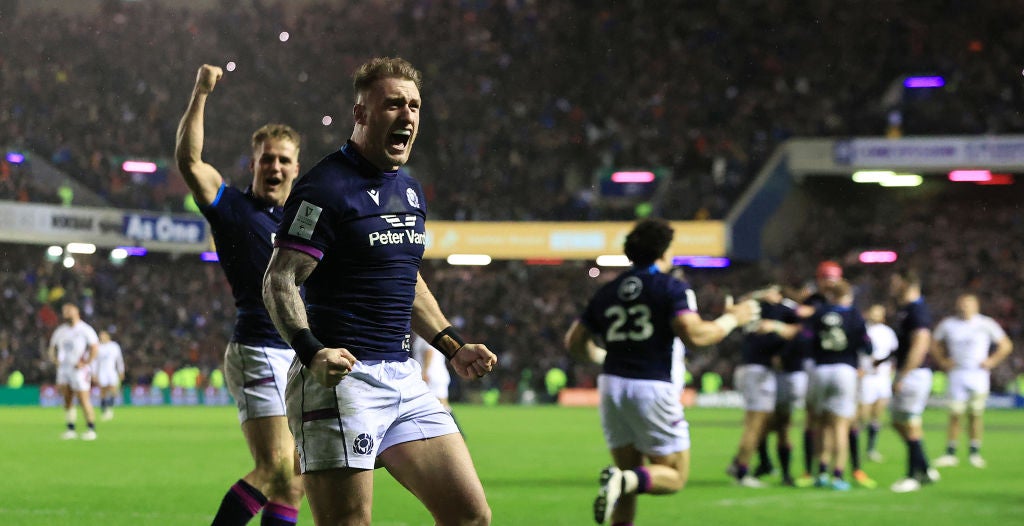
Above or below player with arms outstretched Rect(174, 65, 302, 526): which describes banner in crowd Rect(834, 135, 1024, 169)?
above

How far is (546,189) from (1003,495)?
98.4ft

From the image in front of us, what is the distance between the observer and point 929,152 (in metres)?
38.1

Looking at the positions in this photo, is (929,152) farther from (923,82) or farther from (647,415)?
(647,415)

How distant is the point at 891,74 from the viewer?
41.7 meters

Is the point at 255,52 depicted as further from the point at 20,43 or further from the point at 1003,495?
the point at 1003,495

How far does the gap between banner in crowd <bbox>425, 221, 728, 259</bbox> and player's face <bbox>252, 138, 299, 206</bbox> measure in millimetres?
33361

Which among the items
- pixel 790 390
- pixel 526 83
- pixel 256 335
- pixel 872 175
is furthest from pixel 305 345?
pixel 526 83

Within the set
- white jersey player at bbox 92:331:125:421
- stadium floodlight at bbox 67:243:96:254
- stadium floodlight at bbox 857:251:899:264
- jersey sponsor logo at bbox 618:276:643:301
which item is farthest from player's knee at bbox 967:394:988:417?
stadium floodlight at bbox 67:243:96:254

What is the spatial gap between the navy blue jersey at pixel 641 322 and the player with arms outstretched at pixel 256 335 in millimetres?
2346

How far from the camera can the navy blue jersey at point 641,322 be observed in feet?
27.9

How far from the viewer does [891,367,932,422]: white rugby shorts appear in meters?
14.6

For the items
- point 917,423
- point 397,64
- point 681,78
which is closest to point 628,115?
point 681,78

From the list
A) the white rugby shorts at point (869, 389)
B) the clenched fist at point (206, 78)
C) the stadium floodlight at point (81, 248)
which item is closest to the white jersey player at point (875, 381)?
the white rugby shorts at point (869, 389)

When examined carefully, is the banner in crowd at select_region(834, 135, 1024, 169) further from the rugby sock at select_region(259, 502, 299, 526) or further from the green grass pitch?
the rugby sock at select_region(259, 502, 299, 526)
